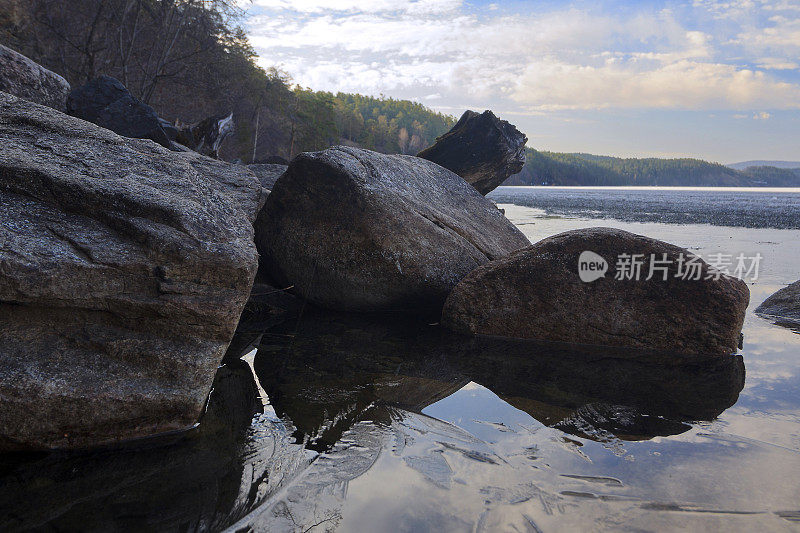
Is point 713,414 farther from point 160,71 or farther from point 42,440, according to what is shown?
point 160,71

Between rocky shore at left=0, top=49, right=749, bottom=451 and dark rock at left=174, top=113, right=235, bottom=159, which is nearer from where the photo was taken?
rocky shore at left=0, top=49, right=749, bottom=451

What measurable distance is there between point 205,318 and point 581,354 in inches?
140

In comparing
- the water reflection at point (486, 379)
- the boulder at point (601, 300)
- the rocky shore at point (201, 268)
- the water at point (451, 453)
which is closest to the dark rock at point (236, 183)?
the rocky shore at point (201, 268)

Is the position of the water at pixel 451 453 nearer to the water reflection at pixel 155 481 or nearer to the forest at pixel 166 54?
the water reflection at pixel 155 481

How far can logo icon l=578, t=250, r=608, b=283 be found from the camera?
5840 mm

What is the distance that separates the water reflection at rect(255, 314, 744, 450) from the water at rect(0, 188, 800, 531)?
0.07 ft

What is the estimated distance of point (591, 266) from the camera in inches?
231

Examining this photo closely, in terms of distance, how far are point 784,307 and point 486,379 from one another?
15.8 feet

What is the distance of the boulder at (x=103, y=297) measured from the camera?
3121 mm

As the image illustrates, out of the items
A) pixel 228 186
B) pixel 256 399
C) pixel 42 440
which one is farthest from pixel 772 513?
pixel 228 186

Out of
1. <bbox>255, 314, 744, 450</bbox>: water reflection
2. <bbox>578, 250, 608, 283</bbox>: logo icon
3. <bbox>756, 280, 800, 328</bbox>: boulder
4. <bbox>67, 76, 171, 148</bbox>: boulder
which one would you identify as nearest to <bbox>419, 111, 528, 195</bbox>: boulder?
<bbox>67, 76, 171, 148</bbox>: boulder

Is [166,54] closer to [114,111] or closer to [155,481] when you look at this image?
[114,111]

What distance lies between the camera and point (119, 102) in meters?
10.5

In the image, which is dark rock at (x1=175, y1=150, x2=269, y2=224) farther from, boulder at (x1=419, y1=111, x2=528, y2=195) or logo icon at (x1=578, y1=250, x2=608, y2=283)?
boulder at (x1=419, y1=111, x2=528, y2=195)
